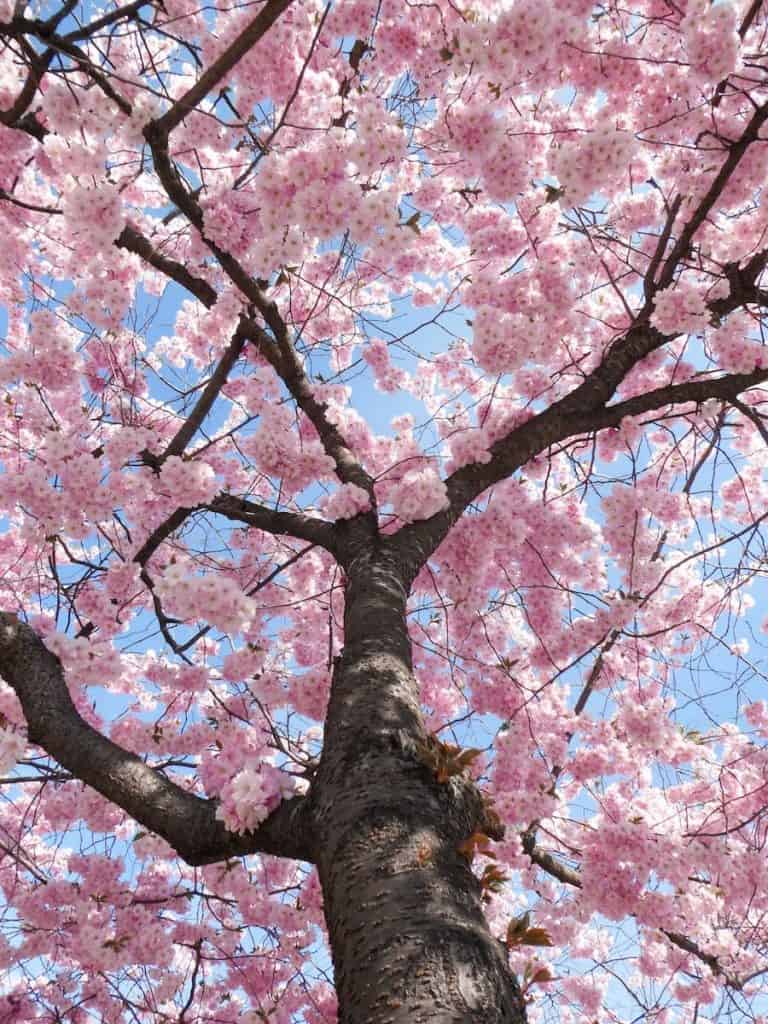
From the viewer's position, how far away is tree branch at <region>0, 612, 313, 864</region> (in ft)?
7.25

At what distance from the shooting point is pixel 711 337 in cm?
351

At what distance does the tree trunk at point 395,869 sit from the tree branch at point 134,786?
240 millimetres

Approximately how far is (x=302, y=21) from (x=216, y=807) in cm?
390

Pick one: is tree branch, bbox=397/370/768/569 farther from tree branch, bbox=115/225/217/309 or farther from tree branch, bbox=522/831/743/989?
tree branch, bbox=522/831/743/989

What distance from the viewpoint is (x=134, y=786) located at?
2.39m

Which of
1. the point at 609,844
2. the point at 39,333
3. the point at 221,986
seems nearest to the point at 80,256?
the point at 39,333

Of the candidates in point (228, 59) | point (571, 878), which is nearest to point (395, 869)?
point (228, 59)

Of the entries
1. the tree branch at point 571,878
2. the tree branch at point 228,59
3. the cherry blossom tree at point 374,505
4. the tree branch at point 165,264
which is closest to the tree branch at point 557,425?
the cherry blossom tree at point 374,505

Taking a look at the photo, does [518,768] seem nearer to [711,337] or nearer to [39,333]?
[711,337]

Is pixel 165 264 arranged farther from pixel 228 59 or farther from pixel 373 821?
pixel 373 821

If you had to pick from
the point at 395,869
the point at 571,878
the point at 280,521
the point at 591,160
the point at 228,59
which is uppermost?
the point at 228,59

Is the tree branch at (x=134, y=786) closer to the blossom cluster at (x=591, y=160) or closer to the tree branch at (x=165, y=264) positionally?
the tree branch at (x=165, y=264)

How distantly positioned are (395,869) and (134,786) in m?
1.13

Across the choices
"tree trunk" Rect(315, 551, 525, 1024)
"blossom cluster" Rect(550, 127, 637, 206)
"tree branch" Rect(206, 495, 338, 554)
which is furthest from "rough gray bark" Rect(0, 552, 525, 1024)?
"blossom cluster" Rect(550, 127, 637, 206)
